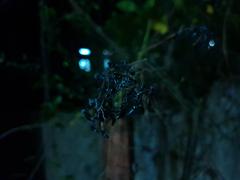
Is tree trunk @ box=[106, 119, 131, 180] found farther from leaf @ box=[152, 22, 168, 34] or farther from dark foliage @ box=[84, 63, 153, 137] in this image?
dark foliage @ box=[84, 63, 153, 137]

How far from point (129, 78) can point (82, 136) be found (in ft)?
9.37

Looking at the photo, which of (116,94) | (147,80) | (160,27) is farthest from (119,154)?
(116,94)

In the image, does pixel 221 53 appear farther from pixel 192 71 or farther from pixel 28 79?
pixel 28 79

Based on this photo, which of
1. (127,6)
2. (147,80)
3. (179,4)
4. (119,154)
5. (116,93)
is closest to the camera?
(116,93)

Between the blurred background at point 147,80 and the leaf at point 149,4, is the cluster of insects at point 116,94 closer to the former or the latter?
the blurred background at point 147,80

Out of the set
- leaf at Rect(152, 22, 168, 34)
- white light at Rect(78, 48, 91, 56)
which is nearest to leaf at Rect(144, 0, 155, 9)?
leaf at Rect(152, 22, 168, 34)

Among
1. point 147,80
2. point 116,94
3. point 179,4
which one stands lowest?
point 116,94

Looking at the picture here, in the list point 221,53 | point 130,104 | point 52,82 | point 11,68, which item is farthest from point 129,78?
point 11,68

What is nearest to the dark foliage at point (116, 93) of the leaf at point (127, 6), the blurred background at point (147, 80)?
the blurred background at point (147, 80)

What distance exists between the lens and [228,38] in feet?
15.5

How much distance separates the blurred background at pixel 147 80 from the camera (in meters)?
4.39

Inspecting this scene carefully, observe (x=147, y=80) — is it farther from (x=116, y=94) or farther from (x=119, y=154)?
(x=116, y=94)

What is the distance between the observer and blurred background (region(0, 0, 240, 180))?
4387mm

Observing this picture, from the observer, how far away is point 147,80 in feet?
12.6
